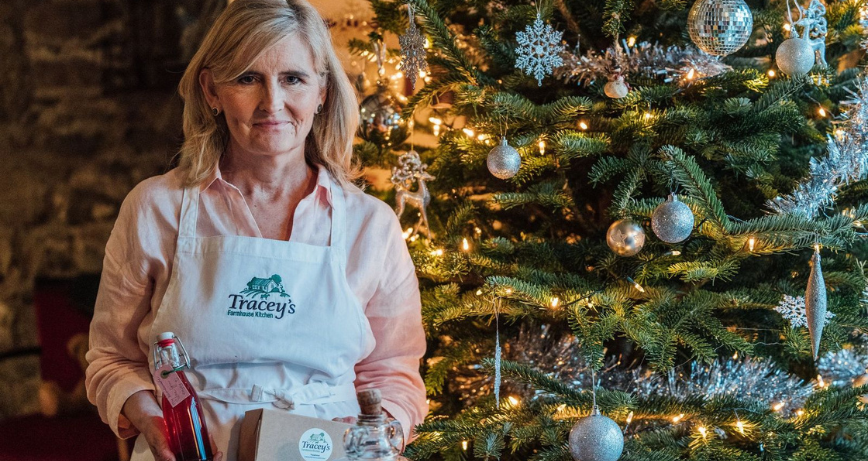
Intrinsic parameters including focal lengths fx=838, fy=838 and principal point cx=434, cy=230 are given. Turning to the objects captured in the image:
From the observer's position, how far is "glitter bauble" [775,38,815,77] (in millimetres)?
1447

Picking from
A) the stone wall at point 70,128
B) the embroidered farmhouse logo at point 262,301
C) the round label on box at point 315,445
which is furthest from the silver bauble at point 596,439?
the stone wall at point 70,128

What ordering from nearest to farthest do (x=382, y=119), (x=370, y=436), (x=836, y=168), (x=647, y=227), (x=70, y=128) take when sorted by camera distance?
1. (x=370, y=436)
2. (x=836, y=168)
3. (x=647, y=227)
4. (x=382, y=119)
5. (x=70, y=128)

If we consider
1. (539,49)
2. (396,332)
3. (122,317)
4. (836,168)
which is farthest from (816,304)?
(122,317)

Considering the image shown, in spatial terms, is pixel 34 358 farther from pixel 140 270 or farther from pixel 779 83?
pixel 779 83

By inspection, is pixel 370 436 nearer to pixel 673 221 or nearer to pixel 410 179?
pixel 673 221

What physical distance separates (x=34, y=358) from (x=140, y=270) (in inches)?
39.6

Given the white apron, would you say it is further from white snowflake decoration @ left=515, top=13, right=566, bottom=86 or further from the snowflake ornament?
white snowflake decoration @ left=515, top=13, right=566, bottom=86

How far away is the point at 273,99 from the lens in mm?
1456

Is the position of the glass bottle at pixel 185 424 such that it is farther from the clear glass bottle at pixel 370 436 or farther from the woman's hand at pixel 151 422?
the clear glass bottle at pixel 370 436


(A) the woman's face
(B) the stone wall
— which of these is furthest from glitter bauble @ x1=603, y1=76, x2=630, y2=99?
(B) the stone wall

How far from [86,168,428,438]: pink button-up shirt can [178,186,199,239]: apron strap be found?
0.04 ft

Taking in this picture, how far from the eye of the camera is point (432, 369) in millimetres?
1750

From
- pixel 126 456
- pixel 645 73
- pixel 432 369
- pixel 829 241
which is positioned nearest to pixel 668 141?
pixel 645 73

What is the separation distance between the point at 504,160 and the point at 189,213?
575 millimetres
